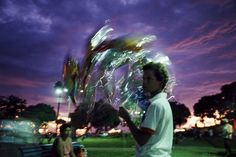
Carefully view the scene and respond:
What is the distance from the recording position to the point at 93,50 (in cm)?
605

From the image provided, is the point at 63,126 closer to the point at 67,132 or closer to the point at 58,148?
the point at 67,132

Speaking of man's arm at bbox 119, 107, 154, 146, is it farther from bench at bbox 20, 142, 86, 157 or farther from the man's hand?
bench at bbox 20, 142, 86, 157

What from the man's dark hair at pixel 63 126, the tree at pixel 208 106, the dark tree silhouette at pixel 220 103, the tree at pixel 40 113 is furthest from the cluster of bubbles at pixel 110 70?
the tree at pixel 40 113

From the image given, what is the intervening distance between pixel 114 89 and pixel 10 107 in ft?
401

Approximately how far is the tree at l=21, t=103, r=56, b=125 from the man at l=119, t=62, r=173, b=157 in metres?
121

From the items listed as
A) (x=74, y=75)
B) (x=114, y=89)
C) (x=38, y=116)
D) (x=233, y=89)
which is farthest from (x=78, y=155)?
(x=38, y=116)

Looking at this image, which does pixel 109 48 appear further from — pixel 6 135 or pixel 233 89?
pixel 233 89

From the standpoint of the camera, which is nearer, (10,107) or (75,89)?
(75,89)

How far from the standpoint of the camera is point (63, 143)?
10039mm

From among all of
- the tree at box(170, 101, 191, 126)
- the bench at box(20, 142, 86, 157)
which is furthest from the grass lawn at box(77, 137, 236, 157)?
the tree at box(170, 101, 191, 126)

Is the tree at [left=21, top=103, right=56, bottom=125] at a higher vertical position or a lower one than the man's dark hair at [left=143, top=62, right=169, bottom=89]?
higher

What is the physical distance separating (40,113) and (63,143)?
117990 millimetres

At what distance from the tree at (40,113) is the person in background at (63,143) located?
114546 mm

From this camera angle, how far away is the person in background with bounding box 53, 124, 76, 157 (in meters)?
9.91
